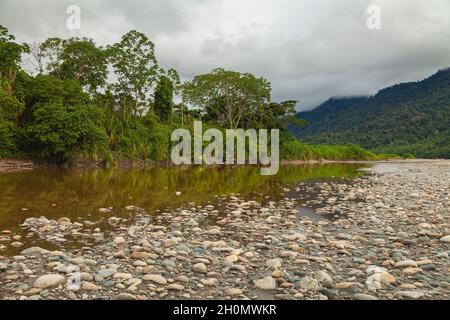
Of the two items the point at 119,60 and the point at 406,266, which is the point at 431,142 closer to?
the point at 119,60

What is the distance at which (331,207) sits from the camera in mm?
9797

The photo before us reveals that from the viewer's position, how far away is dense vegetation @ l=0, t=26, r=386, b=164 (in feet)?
95.8

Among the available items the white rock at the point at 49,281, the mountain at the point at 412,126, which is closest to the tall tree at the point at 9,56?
the white rock at the point at 49,281

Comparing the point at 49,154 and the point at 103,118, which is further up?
the point at 103,118

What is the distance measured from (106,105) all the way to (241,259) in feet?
128

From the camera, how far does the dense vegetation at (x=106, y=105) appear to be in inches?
1149

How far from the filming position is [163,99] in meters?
50.0

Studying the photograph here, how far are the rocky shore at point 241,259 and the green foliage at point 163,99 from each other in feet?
143

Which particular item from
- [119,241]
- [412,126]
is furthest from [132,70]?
[412,126]

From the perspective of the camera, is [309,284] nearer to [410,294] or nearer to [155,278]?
[410,294]

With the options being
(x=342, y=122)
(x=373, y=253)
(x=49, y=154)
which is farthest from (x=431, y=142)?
(x=373, y=253)

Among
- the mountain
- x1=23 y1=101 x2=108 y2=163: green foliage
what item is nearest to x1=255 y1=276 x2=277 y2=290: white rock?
x1=23 y1=101 x2=108 y2=163: green foliage

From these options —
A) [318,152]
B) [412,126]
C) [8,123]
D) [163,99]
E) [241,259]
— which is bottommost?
[241,259]
